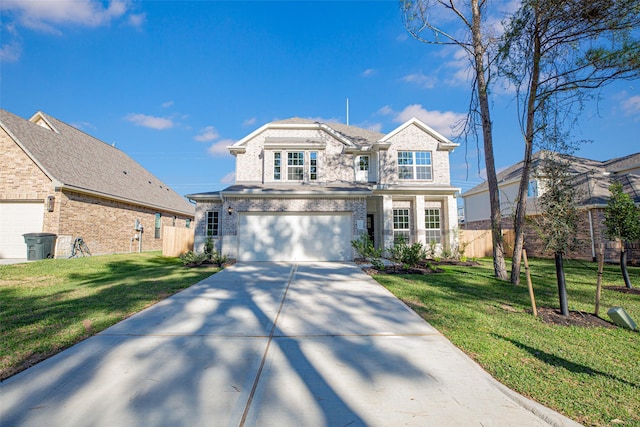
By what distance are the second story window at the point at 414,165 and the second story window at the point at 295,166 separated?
5077mm

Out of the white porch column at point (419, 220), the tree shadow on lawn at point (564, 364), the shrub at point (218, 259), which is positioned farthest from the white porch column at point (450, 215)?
the tree shadow on lawn at point (564, 364)

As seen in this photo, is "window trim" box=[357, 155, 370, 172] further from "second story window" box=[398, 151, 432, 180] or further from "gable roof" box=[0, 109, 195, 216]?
"gable roof" box=[0, 109, 195, 216]

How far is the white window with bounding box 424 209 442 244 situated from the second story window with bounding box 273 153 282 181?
7.99 meters

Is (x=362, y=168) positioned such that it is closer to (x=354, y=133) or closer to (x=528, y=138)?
A: (x=354, y=133)

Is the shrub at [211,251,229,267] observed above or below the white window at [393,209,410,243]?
below

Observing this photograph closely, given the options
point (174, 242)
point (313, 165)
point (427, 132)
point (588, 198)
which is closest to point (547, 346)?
point (313, 165)

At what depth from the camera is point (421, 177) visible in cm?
1499

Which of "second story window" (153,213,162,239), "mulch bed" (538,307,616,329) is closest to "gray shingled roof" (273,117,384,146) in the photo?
"second story window" (153,213,162,239)

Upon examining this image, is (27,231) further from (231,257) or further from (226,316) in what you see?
(226,316)

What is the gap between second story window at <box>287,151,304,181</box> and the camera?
14.3 metres

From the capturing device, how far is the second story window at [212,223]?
13422mm

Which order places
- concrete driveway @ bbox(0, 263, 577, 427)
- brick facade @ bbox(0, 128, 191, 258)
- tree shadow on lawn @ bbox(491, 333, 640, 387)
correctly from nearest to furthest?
concrete driveway @ bbox(0, 263, 577, 427) < tree shadow on lawn @ bbox(491, 333, 640, 387) < brick facade @ bbox(0, 128, 191, 258)

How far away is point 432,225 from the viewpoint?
15.2 m

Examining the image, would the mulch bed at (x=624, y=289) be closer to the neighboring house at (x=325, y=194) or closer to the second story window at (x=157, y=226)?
the neighboring house at (x=325, y=194)
